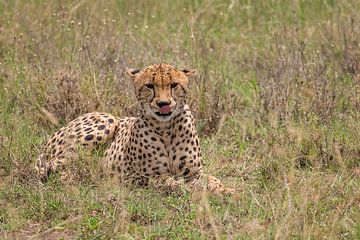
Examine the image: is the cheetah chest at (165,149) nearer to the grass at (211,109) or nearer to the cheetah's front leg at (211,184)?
the cheetah's front leg at (211,184)

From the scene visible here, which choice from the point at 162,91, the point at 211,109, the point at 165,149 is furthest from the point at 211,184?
the point at 211,109

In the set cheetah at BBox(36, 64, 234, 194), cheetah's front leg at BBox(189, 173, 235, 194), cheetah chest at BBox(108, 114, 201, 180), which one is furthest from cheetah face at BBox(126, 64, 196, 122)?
cheetah's front leg at BBox(189, 173, 235, 194)

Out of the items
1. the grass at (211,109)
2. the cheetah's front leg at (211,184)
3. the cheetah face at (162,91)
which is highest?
the cheetah face at (162,91)

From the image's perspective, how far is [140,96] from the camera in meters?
5.81

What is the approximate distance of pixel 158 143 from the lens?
585 cm

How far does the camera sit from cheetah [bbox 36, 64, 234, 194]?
5.68m

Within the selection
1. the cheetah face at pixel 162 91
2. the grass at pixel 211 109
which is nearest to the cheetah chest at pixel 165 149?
the cheetah face at pixel 162 91

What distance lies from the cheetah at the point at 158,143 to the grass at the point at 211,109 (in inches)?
6.7

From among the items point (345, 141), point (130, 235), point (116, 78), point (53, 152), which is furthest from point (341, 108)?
point (130, 235)

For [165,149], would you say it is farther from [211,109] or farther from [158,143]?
[211,109]

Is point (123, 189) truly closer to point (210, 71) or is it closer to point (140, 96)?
point (140, 96)

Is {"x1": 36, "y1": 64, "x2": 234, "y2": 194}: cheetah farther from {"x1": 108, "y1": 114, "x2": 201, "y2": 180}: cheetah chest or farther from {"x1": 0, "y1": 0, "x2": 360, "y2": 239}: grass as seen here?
{"x1": 0, "y1": 0, "x2": 360, "y2": 239}: grass

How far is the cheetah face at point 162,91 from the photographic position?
565 cm

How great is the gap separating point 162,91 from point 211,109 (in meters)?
1.32
